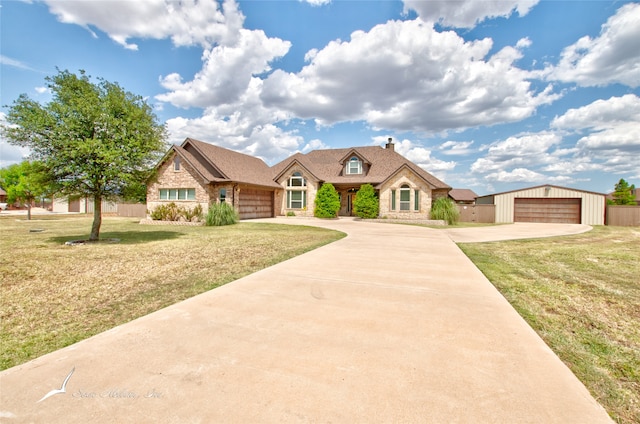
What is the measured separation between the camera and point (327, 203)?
2573cm

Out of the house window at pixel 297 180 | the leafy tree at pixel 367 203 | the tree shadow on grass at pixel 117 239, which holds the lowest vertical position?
the tree shadow on grass at pixel 117 239

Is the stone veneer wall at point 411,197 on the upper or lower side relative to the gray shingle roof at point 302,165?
lower

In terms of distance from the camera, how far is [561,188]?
25328 millimetres

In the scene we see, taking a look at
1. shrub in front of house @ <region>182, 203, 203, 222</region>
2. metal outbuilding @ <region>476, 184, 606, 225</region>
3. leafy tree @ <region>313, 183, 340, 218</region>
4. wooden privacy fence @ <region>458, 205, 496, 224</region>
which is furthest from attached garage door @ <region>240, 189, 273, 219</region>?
metal outbuilding @ <region>476, 184, 606, 225</region>

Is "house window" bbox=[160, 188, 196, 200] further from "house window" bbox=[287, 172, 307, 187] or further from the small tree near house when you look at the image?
the small tree near house

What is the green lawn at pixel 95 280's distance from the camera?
3816 mm

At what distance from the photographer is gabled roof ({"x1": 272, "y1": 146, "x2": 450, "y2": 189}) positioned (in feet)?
89.0

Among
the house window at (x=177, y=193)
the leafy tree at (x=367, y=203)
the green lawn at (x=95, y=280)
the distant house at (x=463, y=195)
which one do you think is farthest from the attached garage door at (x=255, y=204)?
the distant house at (x=463, y=195)

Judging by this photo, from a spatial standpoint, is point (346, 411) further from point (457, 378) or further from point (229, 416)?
point (457, 378)

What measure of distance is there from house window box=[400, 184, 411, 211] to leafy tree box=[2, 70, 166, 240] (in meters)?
18.6

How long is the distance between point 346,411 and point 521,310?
3.73m

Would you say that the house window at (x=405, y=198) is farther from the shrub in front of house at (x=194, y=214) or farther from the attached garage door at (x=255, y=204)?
the shrub in front of house at (x=194, y=214)

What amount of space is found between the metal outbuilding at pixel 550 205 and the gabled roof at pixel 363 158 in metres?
7.09

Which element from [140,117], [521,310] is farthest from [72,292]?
[140,117]
